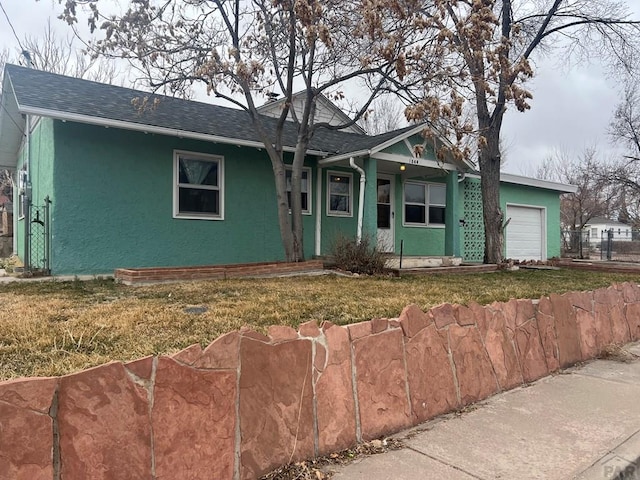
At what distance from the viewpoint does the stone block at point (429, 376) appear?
306cm

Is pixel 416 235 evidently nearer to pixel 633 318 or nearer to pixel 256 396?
pixel 633 318

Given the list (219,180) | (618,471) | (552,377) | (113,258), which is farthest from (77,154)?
(618,471)

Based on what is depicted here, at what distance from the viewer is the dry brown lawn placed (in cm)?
304

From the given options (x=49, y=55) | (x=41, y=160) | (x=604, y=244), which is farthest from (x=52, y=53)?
(x=604, y=244)

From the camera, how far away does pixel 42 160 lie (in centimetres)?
882

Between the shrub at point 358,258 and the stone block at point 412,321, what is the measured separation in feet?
17.1

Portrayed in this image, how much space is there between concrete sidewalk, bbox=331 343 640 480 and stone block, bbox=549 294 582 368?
0.62m

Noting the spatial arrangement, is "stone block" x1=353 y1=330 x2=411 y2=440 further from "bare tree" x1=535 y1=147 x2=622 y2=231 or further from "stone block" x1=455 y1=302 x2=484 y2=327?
"bare tree" x1=535 y1=147 x2=622 y2=231

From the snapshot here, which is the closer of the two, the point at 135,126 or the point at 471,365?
the point at 471,365

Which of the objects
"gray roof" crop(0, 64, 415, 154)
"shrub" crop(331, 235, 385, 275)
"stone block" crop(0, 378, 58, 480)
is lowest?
"stone block" crop(0, 378, 58, 480)

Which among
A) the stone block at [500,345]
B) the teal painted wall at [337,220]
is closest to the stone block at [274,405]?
the stone block at [500,345]

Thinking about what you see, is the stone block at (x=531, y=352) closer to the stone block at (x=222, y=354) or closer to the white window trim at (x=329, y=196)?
the stone block at (x=222, y=354)

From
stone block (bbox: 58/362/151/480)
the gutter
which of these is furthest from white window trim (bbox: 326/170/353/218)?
stone block (bbox: 58/362/151/480)

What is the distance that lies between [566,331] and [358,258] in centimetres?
451
